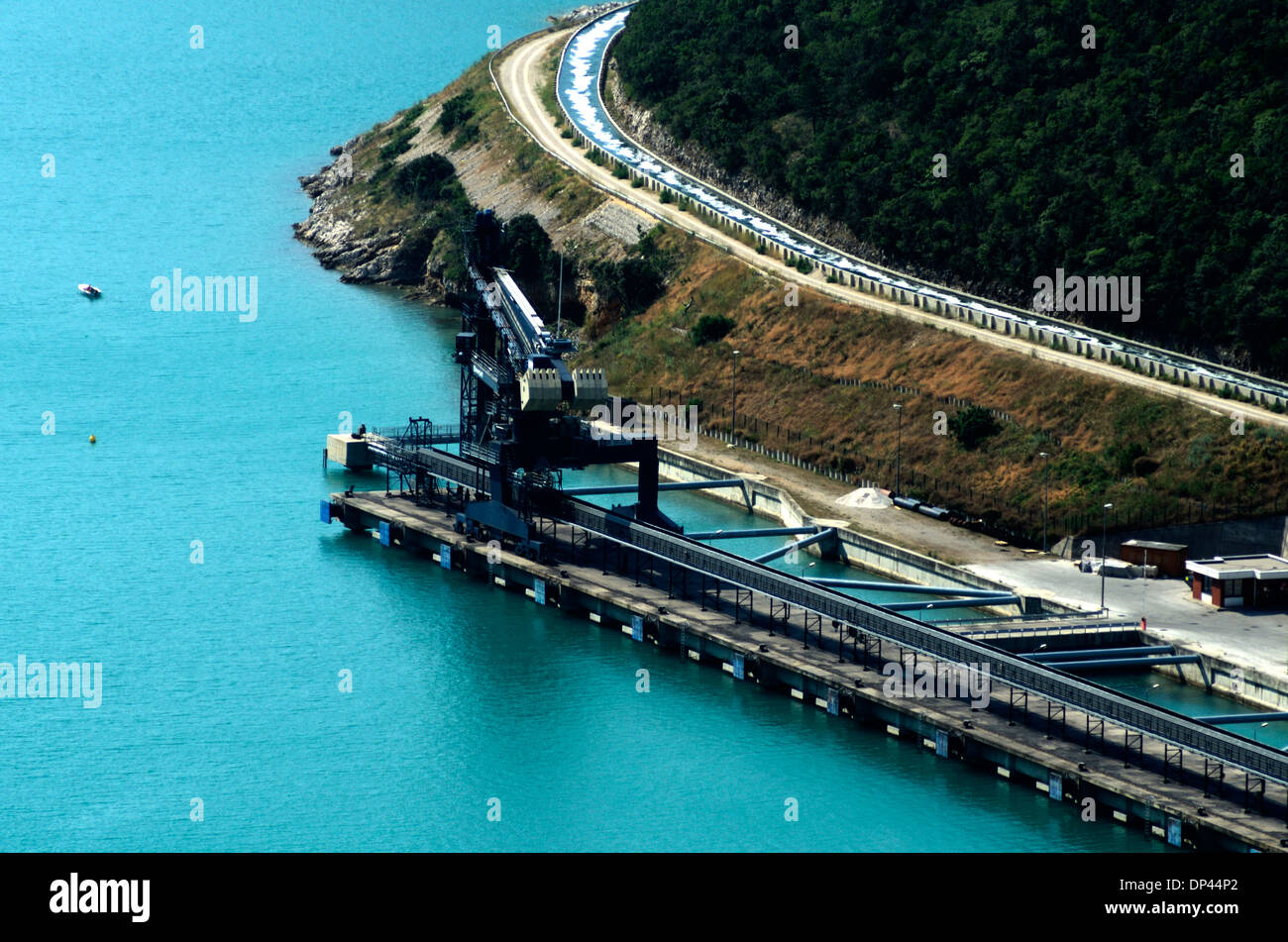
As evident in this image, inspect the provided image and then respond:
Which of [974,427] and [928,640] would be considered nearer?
[928,640]

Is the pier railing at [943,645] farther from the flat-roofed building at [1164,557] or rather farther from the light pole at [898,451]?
the light pole at [898,451]

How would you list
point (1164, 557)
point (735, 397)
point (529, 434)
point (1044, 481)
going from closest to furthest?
point (1164, 557) < point (529, 434) < point (1044, 481) < point (735, 397)

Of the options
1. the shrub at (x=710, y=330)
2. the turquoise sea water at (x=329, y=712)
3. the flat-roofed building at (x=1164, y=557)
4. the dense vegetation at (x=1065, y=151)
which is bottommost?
the turquoise sea water at (x=329, y=712)

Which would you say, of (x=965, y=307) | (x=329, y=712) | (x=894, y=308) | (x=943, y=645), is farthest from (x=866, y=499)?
(x=329, y=712)

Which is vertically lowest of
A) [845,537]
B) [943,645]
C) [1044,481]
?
[943,645]

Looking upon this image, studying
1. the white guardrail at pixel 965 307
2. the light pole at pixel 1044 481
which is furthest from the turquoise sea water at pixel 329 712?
the white guardrail at pixel 965 307

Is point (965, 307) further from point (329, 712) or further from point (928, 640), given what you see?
point (329, 712)

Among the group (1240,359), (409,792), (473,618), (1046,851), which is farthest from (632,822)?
(1240,359)
